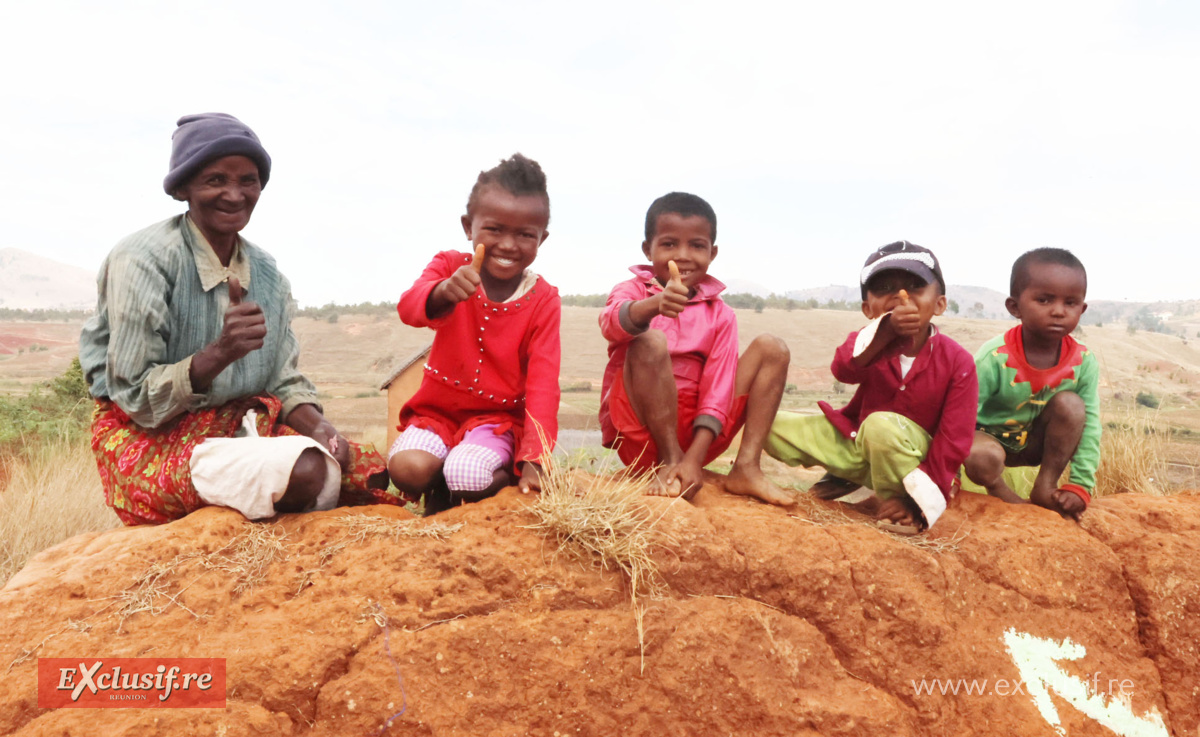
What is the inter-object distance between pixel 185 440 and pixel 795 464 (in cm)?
276

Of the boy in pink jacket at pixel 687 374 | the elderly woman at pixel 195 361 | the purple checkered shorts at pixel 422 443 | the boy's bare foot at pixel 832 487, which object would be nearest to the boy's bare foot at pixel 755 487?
the boy in pink jacket at pixel 687 374

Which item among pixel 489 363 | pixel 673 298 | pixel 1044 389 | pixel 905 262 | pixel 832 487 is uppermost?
pixel 905 262

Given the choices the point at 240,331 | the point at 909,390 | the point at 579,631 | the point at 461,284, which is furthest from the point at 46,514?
the point at 909,390

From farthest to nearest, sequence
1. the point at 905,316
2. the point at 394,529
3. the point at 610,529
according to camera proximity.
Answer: the point at 905,316 → the point at 394,529 → the point at 610,529

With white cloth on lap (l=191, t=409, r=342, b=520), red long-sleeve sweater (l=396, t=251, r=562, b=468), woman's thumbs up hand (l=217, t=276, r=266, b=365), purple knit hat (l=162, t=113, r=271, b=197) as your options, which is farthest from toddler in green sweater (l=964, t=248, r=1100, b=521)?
purple knit hat (l=162, t=113, r=271, b=197)

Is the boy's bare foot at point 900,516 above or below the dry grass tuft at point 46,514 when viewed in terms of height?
above

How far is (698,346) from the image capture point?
3.76 metres

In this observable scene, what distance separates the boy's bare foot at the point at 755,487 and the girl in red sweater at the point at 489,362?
0.90m

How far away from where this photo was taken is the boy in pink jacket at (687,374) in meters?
3.46

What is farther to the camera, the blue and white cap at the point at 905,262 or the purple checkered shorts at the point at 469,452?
the blue and white cap at the point at 905,262

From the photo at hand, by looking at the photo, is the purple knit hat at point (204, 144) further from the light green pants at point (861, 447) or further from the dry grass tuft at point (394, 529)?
the light green pants at point (861, 447)

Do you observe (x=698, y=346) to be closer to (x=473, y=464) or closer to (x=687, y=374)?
(x=687, y=374)

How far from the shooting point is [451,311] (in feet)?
10.6

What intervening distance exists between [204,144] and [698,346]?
2.23 meters
